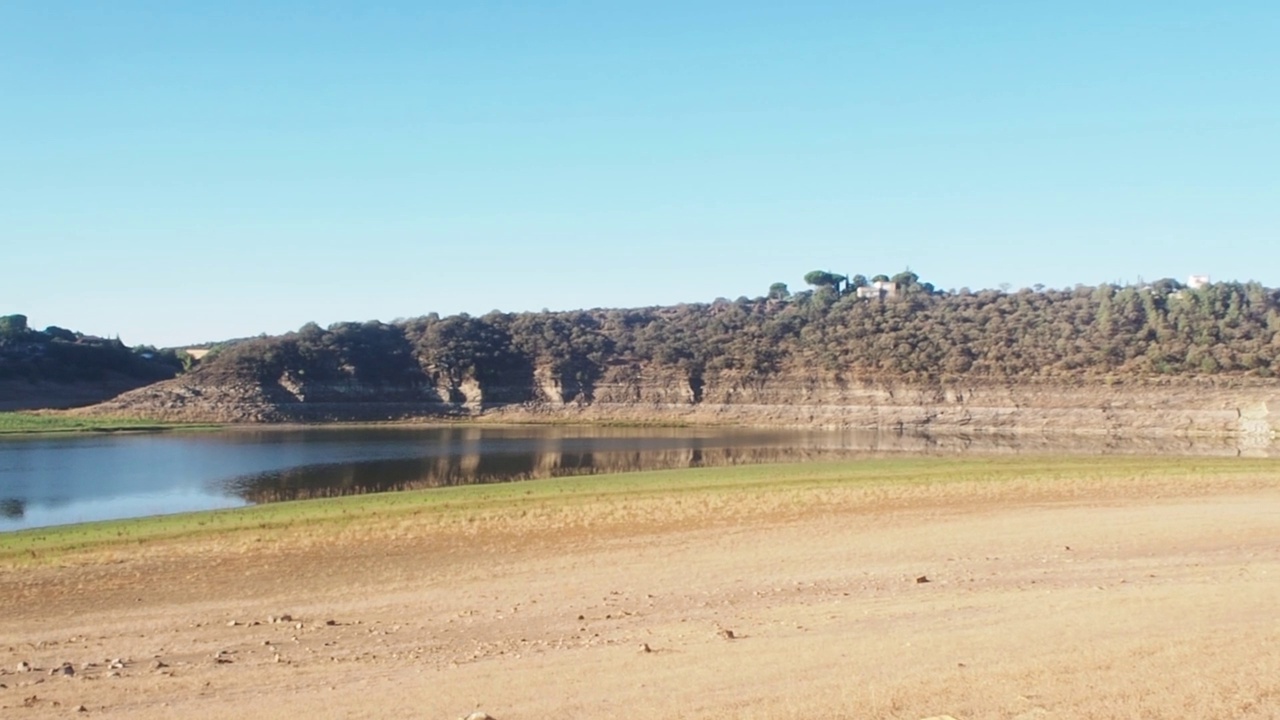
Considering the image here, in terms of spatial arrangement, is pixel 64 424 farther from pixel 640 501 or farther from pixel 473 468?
pixel 640 501

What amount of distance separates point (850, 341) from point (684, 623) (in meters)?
76.3

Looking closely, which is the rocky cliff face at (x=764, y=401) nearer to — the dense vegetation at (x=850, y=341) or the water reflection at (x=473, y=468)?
the dense vegetation at (x=850, y=341)

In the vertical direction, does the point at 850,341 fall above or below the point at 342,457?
above

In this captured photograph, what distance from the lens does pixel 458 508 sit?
26.3 meters

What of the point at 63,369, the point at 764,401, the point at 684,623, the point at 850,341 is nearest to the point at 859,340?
the point at 850,341

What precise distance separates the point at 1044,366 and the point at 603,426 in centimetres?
3362

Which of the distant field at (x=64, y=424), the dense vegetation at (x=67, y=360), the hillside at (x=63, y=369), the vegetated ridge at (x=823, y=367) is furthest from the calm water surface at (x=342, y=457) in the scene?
the dense vegetation at (x=67, y=360)

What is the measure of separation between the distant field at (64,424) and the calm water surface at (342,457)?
5.95 m

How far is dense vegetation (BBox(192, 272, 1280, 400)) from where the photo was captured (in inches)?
2933

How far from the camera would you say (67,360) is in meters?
101

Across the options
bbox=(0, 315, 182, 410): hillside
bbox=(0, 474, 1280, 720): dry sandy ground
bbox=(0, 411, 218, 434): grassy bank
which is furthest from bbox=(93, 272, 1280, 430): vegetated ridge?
bbox=(0, 474, 1280, 720): dry sandy ground

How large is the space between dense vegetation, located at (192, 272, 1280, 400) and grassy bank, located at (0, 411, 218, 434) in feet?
44.7

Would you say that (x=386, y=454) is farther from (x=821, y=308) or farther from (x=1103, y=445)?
(x=821, y=308)

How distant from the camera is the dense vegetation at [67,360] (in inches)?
3748
